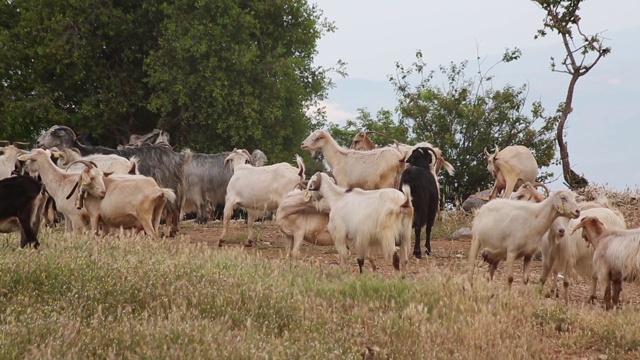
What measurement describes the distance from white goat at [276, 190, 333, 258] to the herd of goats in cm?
1

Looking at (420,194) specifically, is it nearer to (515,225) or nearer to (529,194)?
(529,194)

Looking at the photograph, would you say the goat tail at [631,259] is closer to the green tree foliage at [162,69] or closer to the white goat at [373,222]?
the white goat at [373,222]

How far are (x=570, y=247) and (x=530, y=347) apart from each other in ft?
12.4

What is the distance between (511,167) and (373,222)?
9310 mm

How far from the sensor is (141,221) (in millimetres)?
14273

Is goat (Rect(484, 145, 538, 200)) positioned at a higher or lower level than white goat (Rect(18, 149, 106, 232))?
higher

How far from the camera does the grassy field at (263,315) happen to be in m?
7.34

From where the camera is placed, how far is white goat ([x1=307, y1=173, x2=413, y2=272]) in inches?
468

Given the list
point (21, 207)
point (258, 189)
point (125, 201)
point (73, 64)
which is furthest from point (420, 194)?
point (73, 64)

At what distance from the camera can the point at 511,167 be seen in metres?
20.5

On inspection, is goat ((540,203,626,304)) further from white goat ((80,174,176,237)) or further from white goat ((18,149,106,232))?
white goat ((18,149,106,232))

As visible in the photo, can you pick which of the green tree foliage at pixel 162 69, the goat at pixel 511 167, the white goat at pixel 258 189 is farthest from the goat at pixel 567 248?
the green tree foliage at pixel 162 69

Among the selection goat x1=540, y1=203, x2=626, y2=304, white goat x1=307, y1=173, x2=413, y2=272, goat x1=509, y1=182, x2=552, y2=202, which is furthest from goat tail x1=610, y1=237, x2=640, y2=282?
goat x1=509, y1=182, x2=552, y2=202

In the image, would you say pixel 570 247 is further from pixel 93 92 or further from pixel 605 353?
pixel 93 92
